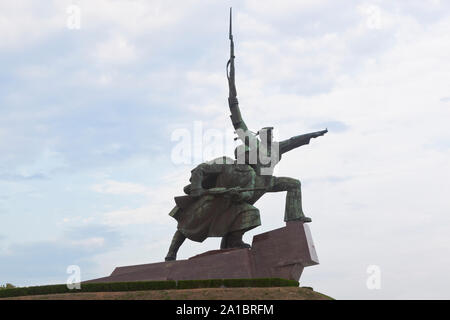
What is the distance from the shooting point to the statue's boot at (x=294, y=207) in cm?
2467

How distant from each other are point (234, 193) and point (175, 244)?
3.24 meters

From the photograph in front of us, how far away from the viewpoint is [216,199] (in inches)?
985

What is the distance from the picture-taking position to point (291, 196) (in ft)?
82.5

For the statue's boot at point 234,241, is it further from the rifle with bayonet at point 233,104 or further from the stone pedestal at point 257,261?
the rifle with bayonet at point 233,104

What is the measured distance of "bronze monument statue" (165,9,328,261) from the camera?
24.8m

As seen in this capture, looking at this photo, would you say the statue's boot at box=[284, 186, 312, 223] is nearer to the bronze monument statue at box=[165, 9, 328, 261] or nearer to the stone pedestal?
the bronze monument statue at box=[165, 9, 328, 261]

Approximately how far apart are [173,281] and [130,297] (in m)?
1.54

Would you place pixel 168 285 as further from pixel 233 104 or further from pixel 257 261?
pixel 233 104

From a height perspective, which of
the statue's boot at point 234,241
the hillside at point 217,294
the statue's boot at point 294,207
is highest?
the statue's boot at point 294,207

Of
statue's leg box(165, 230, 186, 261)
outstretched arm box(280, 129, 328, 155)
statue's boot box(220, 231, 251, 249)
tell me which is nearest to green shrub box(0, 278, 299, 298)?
statue's boot box(220, 231, 251, 249)

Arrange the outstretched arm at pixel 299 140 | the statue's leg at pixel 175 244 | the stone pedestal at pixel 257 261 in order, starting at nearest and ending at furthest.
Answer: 1. the stone pedestal at pixel 257 261
2. the statue's leg at pixel 175 244
3. the outstretched arm at pixel 299 140

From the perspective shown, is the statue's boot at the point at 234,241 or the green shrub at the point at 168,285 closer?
the green shrub at the point at 168,285

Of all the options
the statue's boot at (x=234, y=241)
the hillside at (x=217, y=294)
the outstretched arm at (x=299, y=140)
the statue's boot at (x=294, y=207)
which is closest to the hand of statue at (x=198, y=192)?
the statue's boot at (x=234, y=241)
